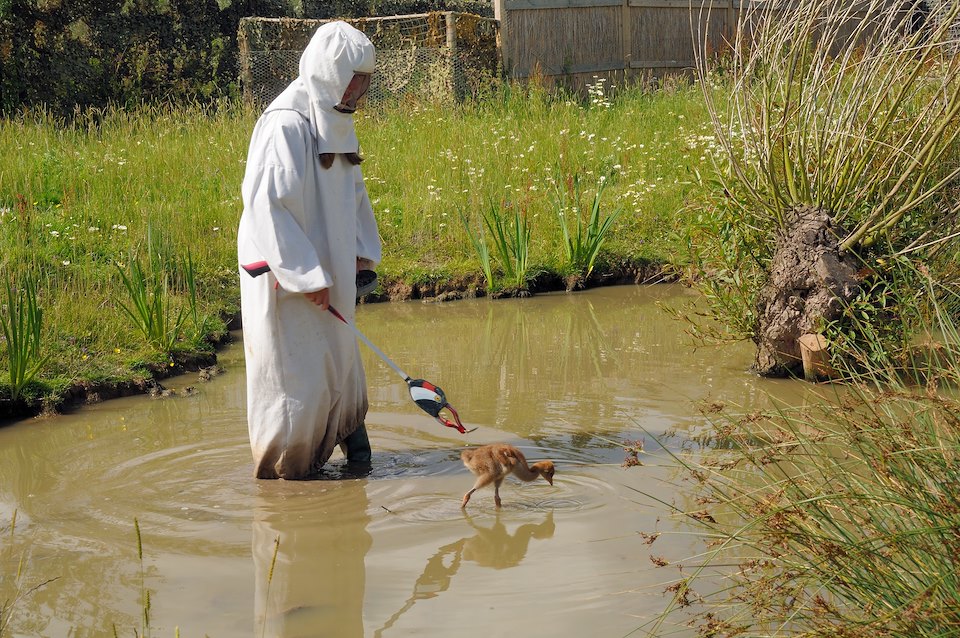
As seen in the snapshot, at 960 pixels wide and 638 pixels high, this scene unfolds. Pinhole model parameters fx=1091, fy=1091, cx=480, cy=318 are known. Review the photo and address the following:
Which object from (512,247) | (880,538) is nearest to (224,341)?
(512,247)

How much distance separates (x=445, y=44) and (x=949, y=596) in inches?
553

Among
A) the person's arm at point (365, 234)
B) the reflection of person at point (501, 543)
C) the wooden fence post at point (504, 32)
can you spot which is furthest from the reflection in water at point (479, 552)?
the wooden fence post at point (504, 32)

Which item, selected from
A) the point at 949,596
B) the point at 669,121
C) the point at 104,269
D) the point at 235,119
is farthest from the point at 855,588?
the point at 235,119

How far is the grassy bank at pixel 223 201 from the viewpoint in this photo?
27.8ft

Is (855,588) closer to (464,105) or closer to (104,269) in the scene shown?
(104,269)

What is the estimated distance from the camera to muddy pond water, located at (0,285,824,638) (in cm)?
435

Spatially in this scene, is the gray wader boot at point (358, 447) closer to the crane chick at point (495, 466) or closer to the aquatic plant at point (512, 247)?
the crane chick at point (495, 466)

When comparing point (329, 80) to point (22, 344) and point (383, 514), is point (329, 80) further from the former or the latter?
point (22, 344)

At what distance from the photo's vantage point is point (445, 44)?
52.7 ft

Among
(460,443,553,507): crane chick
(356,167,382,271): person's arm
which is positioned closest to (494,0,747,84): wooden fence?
(356,167,382,271): person's arm

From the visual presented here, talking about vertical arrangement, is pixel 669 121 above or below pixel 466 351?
above

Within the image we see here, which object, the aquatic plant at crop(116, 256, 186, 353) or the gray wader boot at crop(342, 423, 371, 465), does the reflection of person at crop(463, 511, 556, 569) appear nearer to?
the gray wader boot at crop(342, 423, 371, 465)

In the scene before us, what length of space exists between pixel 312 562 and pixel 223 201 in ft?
23.7

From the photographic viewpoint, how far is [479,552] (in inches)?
197
